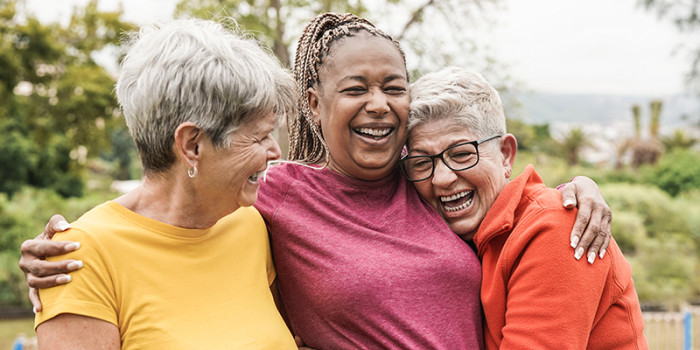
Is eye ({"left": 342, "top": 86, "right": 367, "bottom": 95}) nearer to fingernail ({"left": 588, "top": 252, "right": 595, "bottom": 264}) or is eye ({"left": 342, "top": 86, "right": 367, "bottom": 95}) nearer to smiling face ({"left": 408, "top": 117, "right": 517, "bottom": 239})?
smiling face ({"left": 408, "top": 117, "right": 517, "bottom": 239})

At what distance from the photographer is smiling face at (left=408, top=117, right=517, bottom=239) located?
237 centimetres

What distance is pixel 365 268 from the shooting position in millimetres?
2152

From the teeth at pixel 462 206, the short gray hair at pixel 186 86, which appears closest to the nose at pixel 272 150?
the short gray hair at pixel 186 86

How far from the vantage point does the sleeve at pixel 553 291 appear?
1.93 meters

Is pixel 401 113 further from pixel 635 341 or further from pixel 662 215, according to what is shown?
pixel 662 215

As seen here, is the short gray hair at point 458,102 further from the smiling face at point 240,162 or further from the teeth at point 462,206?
the smiling face at point 240,162

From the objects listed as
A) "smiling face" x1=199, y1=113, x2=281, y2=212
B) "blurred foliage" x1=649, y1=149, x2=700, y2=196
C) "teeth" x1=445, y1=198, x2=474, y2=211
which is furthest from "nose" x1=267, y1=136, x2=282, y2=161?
"blurred foliage" x1=649, y1=149, x2=700, y2=196

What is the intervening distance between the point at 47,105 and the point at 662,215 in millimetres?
14146

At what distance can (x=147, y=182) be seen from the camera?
196 cm

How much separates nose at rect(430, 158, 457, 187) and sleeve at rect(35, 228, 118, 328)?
1247 millimetres

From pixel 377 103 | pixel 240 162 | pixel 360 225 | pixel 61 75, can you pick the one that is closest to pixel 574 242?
pixel 360 225

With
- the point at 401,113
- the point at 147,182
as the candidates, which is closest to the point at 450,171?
the point at 401,113

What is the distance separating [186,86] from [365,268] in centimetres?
89

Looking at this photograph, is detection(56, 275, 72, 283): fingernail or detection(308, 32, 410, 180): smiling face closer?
detection(56, 275, 72, 283): fingernail
